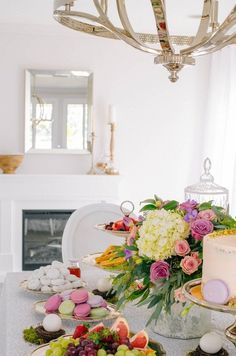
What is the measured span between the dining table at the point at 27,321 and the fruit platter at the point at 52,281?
5cm

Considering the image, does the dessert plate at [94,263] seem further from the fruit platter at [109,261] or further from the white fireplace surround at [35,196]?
the white fireplace surround at [35,196]

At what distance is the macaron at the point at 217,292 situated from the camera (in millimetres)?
1198

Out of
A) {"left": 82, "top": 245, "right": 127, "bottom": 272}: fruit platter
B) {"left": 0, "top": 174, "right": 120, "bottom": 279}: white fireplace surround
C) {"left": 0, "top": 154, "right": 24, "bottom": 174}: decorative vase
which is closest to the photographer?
{"left": 82, "top": 245, "right": 127, "bottom": 272}: fruit platter

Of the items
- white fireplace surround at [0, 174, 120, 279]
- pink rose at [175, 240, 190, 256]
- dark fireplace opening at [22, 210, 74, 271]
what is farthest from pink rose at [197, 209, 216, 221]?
dark fireplace opening at [22, 210, 74, 271]

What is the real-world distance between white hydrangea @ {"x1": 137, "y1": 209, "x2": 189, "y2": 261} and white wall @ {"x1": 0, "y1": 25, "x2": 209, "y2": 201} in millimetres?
3803

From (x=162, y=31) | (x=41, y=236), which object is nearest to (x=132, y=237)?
(x=162, y=31)

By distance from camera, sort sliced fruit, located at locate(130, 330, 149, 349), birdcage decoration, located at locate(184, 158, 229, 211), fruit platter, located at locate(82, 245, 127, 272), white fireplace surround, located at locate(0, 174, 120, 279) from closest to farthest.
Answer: sliced fruit, located at locate(130, 330, 149, 349)
fruit platter, located at locate(82, 245, 127, 272)
birdcage decoration, located at locate(184, 158, 229, 211)
white fireplace surround, located at locate(0, 174, 120, 279)

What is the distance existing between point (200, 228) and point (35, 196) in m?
3.75

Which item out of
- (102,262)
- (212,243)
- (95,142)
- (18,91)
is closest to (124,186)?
(95,142)

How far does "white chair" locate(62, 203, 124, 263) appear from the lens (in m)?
2.79

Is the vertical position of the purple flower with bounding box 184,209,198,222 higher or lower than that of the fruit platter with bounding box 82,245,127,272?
higher

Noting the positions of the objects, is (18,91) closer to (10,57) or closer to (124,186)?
(10,57)

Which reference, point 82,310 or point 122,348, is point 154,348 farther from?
point 82,310

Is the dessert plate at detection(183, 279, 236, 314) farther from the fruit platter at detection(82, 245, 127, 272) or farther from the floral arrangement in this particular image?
the fruit platter at detection(82, 245, 127, 272)
